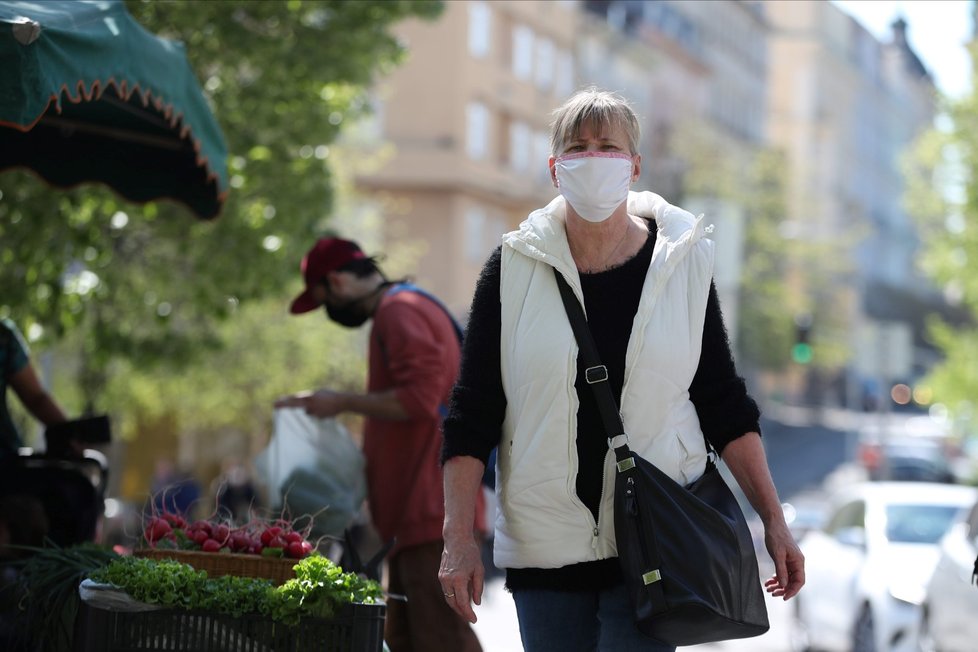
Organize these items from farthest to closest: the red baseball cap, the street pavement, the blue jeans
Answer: the street pavement, the red baseball cap, the blue jeans

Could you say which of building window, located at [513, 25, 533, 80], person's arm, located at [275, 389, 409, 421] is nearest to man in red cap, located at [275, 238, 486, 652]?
person's arm, located at [275, 389, 409, 421]

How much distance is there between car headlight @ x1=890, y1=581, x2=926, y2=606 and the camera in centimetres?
1205

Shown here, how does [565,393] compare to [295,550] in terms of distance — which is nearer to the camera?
[565,393]

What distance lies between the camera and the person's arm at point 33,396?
7.41m

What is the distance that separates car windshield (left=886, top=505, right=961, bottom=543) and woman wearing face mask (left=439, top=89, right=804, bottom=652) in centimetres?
974

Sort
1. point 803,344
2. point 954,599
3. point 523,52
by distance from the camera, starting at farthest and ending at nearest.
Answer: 1. point 523,52
2. point 803,344
3. point 954,599

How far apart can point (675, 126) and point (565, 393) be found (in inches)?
2532

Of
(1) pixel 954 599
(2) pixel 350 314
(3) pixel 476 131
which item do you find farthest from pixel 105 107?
(3) pixel 476 131

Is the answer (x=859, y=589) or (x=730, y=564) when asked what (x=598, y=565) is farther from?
(x=859, y=589)

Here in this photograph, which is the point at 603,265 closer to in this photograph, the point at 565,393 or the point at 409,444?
the point at 565,393

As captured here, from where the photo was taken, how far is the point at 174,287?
14.3 metres

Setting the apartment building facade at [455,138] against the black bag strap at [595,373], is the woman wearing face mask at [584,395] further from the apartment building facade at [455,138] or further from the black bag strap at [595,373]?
the apartment building facade at [455,138]

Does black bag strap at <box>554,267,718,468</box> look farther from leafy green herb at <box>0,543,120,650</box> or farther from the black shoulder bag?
leafy green herb at <box>0,543,120,650</box>

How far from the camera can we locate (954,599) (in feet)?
30.5
